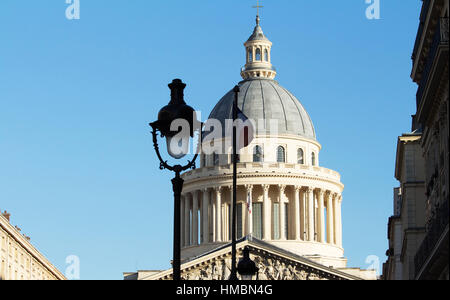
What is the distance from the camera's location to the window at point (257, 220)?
12331cm

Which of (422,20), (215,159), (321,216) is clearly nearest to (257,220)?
(321,216)

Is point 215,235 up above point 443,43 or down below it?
above

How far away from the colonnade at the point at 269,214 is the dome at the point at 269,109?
5.92m

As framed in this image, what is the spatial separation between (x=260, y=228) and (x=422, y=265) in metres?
83.0

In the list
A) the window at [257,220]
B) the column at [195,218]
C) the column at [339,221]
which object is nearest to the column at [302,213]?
the window at [257,220]

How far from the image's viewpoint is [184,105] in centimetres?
2239

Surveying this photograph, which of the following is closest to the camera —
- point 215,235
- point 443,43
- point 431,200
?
point 443,43

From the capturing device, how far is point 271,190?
412 feet

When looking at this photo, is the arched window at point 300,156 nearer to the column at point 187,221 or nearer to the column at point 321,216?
the column at point 321,216

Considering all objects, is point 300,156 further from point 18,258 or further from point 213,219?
point 18,258

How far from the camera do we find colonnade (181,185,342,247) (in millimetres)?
122938

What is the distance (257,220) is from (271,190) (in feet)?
10.9

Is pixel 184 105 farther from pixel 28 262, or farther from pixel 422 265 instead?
pixel 28 262
